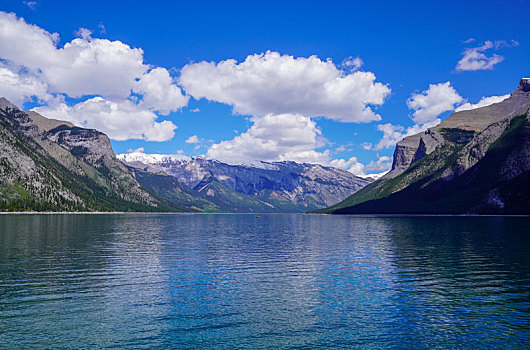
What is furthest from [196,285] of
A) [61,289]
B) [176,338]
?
[176,338]

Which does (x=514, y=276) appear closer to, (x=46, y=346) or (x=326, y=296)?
(x=326, y=296)

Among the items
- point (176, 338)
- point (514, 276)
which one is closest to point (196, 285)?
point (176, 338)

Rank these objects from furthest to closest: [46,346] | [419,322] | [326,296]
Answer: [326,296], [419,322], [46,346]

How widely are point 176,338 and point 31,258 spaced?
53.3 metres

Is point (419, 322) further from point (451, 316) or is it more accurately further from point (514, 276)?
point (514, 276)

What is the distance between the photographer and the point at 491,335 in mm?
32219

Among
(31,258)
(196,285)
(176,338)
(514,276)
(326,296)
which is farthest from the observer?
(31,258)

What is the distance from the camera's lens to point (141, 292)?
46938mm

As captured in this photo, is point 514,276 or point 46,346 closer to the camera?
point 46,346

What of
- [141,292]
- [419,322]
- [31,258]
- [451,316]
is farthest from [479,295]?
[31,258]

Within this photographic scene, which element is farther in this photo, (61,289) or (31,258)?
(31,258)

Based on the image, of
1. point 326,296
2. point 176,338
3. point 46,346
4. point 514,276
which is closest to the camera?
point 46,346

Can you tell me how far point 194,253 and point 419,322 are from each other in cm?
5749

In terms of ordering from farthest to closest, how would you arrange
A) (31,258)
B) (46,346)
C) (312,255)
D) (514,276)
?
(312,255) → (31,258) → (514,276) → (46,346)
